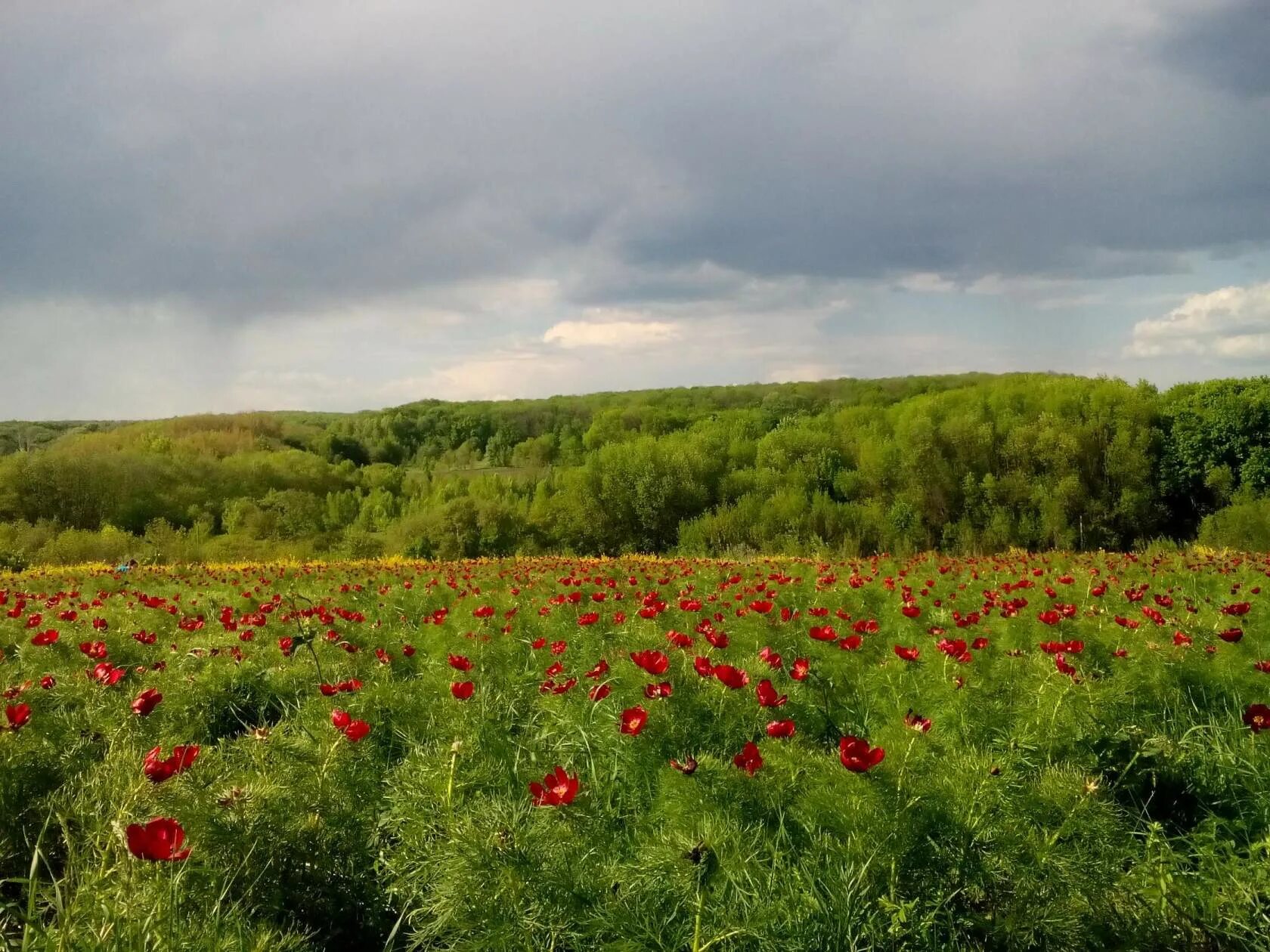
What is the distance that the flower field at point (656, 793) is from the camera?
2.23 meters

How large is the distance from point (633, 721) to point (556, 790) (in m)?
0.48

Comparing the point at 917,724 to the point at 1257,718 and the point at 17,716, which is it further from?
the point at 17,716

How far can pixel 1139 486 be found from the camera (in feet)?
98.3

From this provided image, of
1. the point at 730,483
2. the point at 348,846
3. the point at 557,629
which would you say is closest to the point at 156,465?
the point at 730,483

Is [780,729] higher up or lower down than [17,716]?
lower down

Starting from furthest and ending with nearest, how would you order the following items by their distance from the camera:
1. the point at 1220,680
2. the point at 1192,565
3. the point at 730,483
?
the point at 730,483 → the point at 1192,565 → the point at 1220,680

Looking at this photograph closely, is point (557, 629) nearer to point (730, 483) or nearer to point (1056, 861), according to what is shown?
point (1056, 861)

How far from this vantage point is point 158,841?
1920 mm

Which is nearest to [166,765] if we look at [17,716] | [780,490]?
[17,716]

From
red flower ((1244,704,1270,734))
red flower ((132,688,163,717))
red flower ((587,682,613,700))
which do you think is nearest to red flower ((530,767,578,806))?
red flower ((587,682,613,700))

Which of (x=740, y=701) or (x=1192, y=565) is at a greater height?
(x=740, y=701)

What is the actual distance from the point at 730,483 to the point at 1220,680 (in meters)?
31.1

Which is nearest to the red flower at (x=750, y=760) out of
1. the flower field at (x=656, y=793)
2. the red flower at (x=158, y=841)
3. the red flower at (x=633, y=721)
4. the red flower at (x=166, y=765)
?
the flower field at (x=656, y=793)

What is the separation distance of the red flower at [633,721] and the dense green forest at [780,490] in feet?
82.8
